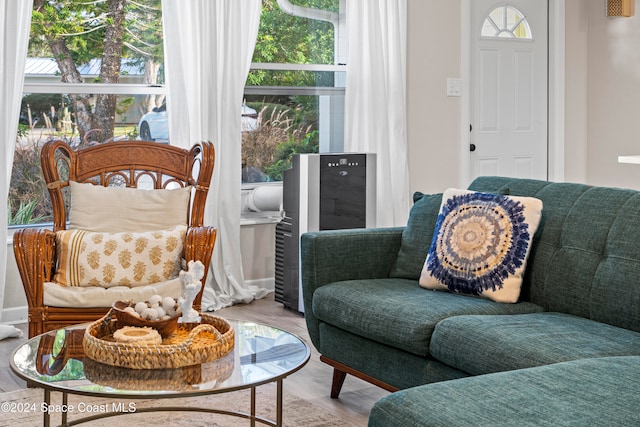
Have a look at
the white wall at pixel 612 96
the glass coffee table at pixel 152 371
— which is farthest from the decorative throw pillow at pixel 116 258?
the white wall at pixel 612 96

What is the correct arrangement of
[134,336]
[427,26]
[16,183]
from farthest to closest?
[427,26] < [16,183] < [134,336]

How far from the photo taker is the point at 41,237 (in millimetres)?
3420

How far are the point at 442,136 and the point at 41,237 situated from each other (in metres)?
3.22

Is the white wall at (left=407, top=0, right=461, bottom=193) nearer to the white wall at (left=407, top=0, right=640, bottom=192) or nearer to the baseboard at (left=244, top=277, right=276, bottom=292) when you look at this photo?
the white wall at (left=407, top=0, right=640, bottom=192)

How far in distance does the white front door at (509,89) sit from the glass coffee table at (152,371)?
394cm

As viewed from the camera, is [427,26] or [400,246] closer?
[400,246]

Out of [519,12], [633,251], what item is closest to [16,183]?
[633,251]

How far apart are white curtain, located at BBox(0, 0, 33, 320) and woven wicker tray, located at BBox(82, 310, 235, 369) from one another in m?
2.04

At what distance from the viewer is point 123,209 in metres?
3.79

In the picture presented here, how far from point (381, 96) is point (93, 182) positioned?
221 cm

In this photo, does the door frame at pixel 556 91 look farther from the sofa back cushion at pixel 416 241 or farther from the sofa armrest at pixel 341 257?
the sofa armrest at pixel 341 257

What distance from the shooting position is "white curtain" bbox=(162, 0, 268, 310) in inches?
191

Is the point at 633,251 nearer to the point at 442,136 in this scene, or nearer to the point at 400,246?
the point at 400,246

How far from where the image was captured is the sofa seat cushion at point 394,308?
281 centimetres
